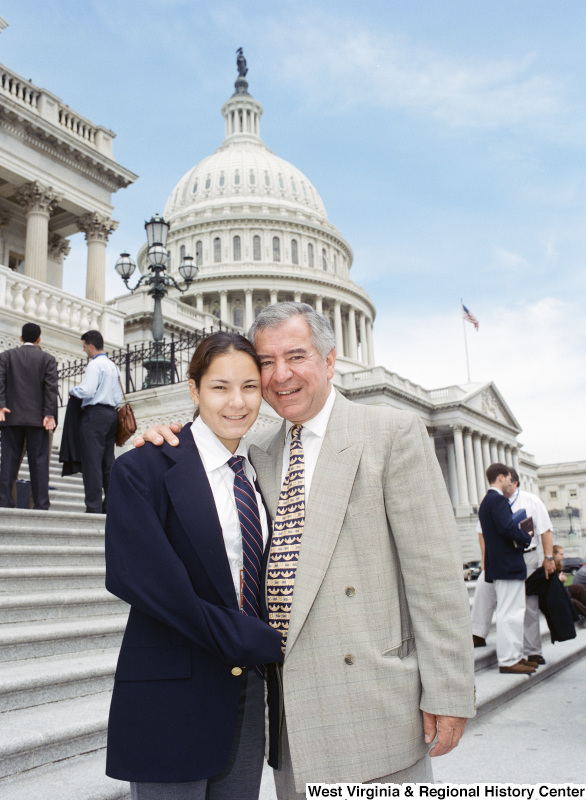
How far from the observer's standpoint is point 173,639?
71.9 inches

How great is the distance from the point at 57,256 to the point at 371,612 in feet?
77.3

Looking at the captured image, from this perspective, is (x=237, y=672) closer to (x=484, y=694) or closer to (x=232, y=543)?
(x=232, y=543)

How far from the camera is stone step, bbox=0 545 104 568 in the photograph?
17.3 feet

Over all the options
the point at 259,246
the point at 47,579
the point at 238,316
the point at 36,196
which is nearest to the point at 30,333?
the point at 47,579

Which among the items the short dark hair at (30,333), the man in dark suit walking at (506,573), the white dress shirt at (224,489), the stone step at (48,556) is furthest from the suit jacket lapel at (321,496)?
the short dark hair at (30,333)

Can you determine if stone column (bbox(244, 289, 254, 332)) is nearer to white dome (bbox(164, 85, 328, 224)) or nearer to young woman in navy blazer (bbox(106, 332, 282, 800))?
white dome (bbox(164, 85, 328, 224))

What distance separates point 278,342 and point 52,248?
22890mm

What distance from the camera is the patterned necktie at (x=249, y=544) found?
2.00 metres

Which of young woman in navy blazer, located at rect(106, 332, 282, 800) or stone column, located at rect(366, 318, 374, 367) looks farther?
stone column, located at rect(366, 318, 374, 367)

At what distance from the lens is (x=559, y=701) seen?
17.5 feet

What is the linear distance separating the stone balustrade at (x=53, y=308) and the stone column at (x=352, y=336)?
5555 centimetres

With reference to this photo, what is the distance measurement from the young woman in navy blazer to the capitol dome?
6217 centimetres

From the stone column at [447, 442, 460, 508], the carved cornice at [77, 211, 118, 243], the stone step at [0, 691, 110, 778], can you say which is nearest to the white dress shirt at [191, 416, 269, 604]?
the stone step at [0, 691, 110, 778]

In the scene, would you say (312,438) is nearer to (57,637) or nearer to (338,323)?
(57,637)
